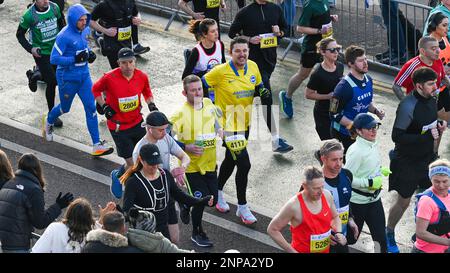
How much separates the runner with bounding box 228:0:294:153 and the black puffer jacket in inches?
179

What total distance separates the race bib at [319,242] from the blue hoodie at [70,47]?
16.4 ft

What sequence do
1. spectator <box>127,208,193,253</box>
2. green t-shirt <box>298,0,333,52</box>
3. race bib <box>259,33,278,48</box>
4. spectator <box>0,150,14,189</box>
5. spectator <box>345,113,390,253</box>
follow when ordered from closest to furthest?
spectator <box>127,208,193,253</box>
spectator <box>0,150,14,189</box>
spectator <box>345,113,390,253</box>
race bib <box>259,33,278,48</box>
green t-shirt <box>298,0,333,52</box>

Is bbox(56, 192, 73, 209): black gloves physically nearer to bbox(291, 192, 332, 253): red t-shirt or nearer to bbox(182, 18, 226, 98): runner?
bbox(291, 192, 332, 253): red t-shirt

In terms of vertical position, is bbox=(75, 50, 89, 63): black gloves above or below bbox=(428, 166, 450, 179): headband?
below

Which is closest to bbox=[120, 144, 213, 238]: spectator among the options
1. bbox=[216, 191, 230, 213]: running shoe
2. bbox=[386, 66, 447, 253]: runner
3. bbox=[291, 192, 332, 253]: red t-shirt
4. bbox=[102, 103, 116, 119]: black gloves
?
bbox=[291, 192, 332, 253]: red t-shirt

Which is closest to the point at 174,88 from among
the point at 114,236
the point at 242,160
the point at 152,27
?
the point at 152,27

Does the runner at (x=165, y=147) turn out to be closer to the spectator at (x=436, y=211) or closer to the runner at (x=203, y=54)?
the runner at (x=203, y=54)

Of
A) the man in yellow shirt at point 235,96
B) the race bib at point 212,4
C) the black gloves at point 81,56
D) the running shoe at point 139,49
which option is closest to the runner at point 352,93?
the man in yellow shirt at point 235,96

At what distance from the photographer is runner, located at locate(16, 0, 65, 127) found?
47.9 feet

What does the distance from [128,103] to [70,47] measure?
4.66 feet

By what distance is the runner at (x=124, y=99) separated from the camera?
1254cm

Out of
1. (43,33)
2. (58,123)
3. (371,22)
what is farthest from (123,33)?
(371,22)

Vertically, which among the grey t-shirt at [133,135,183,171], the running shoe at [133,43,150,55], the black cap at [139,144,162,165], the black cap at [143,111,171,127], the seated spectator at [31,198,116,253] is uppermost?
the black cap at [139,144,162,165]
